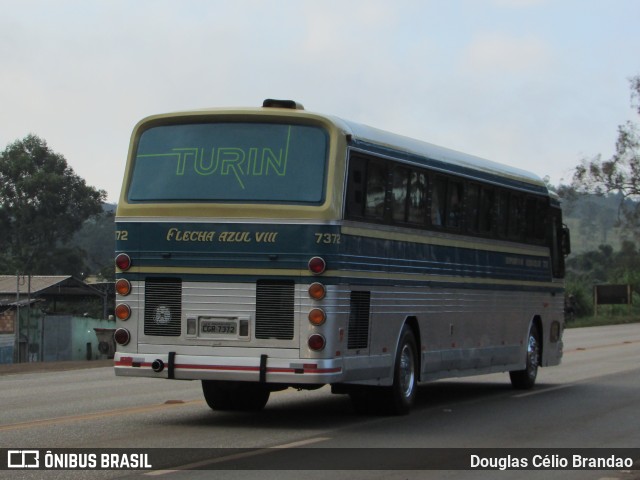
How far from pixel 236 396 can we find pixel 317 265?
8.94 feet

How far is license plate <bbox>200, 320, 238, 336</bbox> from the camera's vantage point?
42.5ft

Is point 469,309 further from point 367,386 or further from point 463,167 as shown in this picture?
point 367,386

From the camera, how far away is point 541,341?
2023 cm

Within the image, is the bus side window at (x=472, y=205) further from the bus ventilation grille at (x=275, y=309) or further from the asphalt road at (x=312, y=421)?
the bus ventilation grille at (x=275, y=309)

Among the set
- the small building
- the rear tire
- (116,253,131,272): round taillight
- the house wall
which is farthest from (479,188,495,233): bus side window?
the house wall

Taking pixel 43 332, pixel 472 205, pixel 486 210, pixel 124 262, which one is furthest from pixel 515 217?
pixel 43 332

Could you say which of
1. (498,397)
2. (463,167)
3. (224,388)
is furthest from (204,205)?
(498,397)

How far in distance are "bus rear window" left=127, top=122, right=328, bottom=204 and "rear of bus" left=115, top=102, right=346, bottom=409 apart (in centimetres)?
1

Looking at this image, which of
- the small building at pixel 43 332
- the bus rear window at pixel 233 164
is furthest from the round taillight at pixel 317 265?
the small building at pixel 43 332

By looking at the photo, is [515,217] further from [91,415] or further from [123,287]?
[91,415]

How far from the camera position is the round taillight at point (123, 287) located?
13.4 meters

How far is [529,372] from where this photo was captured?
63.6 ft

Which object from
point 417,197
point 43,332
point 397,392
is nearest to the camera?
point 397,392

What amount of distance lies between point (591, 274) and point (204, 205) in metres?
100
